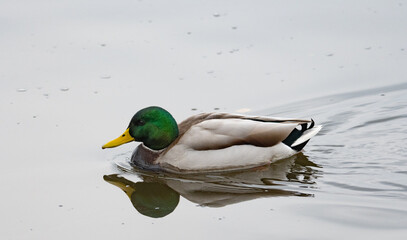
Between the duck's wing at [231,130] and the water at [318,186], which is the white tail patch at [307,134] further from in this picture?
the water at [318,186]

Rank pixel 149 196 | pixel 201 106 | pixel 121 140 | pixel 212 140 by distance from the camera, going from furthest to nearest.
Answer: pixel 201 106, pixel 121 140, pixel 212 140, pixel 149 196

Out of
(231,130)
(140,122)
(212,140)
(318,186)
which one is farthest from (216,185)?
(140,122)

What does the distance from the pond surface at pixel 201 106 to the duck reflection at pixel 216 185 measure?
2cm

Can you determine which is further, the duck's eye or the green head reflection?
the duck's eye

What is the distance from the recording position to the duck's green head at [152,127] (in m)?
9.41

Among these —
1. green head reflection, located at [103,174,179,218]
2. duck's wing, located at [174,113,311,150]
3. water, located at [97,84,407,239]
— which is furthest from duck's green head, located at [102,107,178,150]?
green head reflection, located at [103,174,179,218]

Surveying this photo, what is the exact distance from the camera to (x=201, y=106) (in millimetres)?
10617

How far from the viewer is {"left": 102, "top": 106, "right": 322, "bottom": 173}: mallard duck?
929 centimetres

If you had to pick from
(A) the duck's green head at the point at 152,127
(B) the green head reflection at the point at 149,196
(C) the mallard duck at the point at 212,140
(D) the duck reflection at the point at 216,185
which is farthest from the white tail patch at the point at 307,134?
(B) the green head reflection at the point at 149,196

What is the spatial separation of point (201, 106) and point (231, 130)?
4.42ft

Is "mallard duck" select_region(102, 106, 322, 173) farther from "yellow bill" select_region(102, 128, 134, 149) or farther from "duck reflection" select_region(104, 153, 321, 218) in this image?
"duck reflection" select_region(104, 153, 321, 218)

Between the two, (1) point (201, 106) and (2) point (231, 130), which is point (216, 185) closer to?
(2) point (231, 130)

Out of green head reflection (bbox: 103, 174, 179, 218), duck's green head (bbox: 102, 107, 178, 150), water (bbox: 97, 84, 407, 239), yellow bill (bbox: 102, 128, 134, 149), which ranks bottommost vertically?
green head reflection (bbox: 103, 174, 179, 218)

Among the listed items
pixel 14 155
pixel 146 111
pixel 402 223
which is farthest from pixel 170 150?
pixel 402 223
